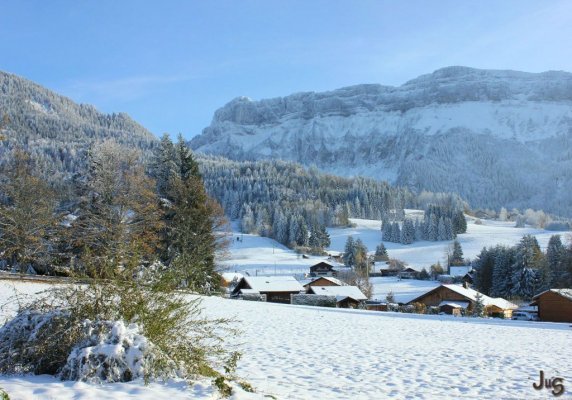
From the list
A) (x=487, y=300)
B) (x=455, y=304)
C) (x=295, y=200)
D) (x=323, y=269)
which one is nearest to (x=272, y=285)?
(x=455, y=304)

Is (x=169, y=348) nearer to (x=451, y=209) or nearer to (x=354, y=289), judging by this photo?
(x=354, y=289)

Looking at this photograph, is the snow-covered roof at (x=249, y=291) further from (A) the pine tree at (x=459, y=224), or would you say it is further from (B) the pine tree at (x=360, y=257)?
(A) the pine tree at (x=459, y=224)

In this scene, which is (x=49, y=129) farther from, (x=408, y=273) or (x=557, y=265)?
(x=557, y=265)

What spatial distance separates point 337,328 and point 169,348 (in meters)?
10.9

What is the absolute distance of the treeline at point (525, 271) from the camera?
198 feet

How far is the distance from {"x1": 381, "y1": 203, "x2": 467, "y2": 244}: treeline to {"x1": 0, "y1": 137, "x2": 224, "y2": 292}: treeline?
105487mm

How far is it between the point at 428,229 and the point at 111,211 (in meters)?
117

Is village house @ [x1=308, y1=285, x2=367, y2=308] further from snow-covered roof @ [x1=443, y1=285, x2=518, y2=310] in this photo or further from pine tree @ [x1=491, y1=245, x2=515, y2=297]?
pine tree @ [x1=491, y1=245, x2=515, y2=297]

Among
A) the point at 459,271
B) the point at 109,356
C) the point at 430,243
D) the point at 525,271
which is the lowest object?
the point at 459,271

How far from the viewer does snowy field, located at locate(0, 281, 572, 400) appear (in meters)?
5.80

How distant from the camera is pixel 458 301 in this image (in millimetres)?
47844

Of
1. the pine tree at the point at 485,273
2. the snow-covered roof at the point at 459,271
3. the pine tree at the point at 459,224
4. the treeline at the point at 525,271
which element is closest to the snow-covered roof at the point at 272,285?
the treeline at the point at 525,271

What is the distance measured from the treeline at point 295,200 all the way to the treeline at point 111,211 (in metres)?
92.5

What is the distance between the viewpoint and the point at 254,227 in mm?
138625
